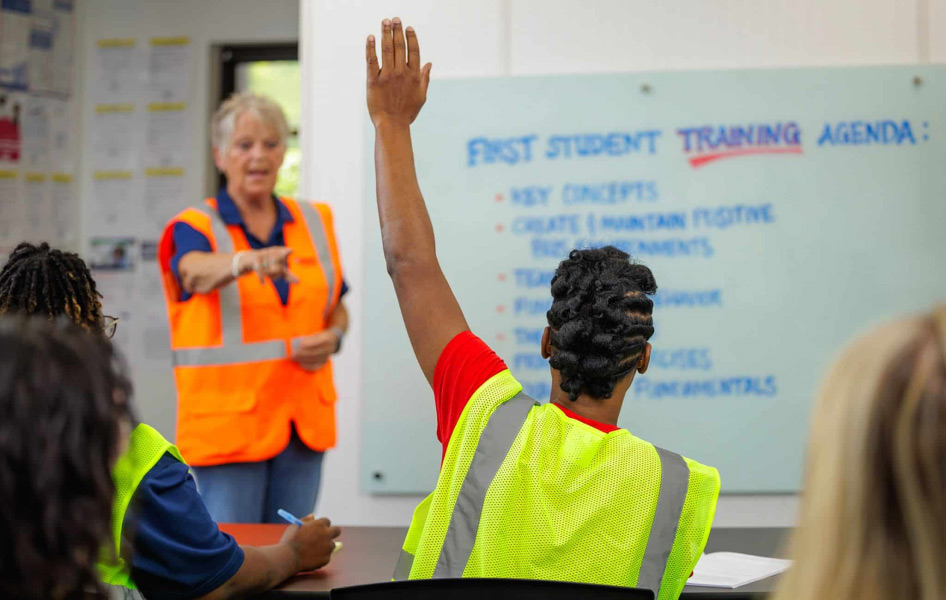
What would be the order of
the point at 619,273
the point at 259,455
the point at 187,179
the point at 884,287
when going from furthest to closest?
the point at 187,179 → the point at 884,287 → the point at 259,455 → the point at 619,273

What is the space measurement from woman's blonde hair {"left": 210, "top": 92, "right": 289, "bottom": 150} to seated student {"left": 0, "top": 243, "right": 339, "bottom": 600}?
1372mm

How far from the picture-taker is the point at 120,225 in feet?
14.8

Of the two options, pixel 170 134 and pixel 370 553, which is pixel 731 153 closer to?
pixel 370 553

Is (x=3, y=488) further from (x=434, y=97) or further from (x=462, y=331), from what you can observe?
(x=434, y=97)

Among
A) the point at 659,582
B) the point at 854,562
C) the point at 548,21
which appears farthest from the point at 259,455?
the point at 854,562

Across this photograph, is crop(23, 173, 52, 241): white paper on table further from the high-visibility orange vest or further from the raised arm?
the raised arm

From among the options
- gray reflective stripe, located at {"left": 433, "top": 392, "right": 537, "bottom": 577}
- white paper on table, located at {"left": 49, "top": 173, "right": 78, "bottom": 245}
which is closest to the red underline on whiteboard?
gray reflective stripe, located at {"left": 433, "top": 392, "right": 537, "bottom": 577}

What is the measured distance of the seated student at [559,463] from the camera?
4.04ft

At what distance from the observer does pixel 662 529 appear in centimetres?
126

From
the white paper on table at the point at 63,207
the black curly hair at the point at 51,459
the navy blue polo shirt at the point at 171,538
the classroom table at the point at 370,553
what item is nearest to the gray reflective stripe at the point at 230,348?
the classroom table at the point at 370,553

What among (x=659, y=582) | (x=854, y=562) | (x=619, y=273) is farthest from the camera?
(x=619, y=273)

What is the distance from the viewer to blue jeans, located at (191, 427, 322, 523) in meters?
2.37

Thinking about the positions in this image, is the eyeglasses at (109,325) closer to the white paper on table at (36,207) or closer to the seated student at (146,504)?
the seated student at (146,504)

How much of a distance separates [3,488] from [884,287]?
2.74 meters
